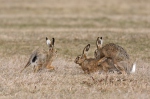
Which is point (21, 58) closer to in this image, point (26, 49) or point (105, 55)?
point (26, 49)

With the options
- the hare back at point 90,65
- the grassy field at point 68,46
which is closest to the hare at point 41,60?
the grassy field at point 68,46

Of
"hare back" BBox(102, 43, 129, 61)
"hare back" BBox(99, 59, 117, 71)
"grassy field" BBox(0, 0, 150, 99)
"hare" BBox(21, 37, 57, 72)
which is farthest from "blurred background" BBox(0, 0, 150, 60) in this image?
"hare back" BBox(99, 59, 117, 71)

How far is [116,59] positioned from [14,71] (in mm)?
2713

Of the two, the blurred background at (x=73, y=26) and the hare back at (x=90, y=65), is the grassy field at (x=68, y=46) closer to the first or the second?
the blurred background at (x=73, y=26)

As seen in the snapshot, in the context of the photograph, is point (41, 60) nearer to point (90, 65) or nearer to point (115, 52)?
point (90, 65)

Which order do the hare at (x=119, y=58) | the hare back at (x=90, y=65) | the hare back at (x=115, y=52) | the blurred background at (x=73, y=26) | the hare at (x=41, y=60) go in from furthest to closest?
1. the blurred background at (x=73, y=26)
2. the hare at (x=41, y=60)
3. the hare back at (x=90, y=65)
4. the hare back at (x=115, y=52)
5. the hare at (x=119, y=58)

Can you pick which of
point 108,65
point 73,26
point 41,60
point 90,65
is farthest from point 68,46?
point 73,26

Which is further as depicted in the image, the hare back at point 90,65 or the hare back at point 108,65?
the hare back at point 90,65

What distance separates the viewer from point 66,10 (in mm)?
36562

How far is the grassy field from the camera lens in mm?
11273

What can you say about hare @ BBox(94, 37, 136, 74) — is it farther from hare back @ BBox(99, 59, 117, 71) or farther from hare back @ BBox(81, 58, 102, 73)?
hare back @ BBox(81, 58, 102, 73)

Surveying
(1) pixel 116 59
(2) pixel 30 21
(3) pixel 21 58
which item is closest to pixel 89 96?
(1) pixel 116 59

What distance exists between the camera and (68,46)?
19688 millimetres

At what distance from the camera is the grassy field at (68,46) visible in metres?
11.3
